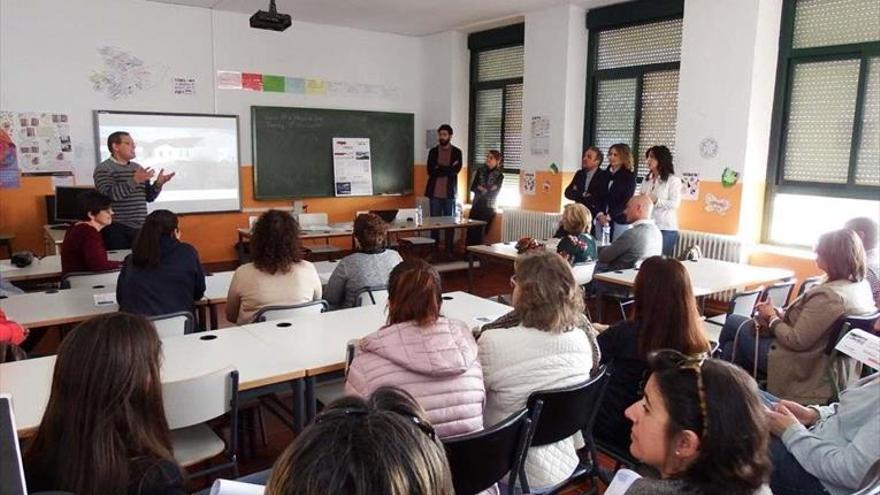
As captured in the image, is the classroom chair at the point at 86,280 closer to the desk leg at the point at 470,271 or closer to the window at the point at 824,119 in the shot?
the desk leg at the point at 470,271

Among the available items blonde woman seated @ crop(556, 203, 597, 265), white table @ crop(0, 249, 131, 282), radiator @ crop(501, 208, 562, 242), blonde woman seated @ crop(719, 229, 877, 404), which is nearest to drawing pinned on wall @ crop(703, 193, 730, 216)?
radiator @ crop(501, 208, 562, 242)

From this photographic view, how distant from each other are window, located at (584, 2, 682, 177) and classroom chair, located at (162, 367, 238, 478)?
5.55m

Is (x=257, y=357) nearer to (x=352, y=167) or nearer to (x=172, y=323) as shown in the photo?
(x=172, y=323)

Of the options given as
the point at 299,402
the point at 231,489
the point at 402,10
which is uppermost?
the point at 402,10

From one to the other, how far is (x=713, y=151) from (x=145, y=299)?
515cm

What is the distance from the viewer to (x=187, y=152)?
299 inches

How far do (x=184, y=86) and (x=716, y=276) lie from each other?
6161mm

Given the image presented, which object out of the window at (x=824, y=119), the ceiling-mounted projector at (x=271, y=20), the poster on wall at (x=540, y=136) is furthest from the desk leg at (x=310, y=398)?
the poster on wall at (x=540, y=136)

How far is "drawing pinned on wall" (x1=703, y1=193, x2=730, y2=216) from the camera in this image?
19.9 feet

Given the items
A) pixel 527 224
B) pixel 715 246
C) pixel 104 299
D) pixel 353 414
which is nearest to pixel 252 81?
pixel 527 224

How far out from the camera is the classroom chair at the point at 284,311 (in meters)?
3.16

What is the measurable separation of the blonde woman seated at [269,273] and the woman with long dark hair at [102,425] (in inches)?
70.5

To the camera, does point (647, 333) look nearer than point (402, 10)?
Yes

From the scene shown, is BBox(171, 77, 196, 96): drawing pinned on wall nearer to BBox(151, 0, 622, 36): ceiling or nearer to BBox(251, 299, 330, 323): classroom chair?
BBox(151, 0, 622, 36): ceiling
